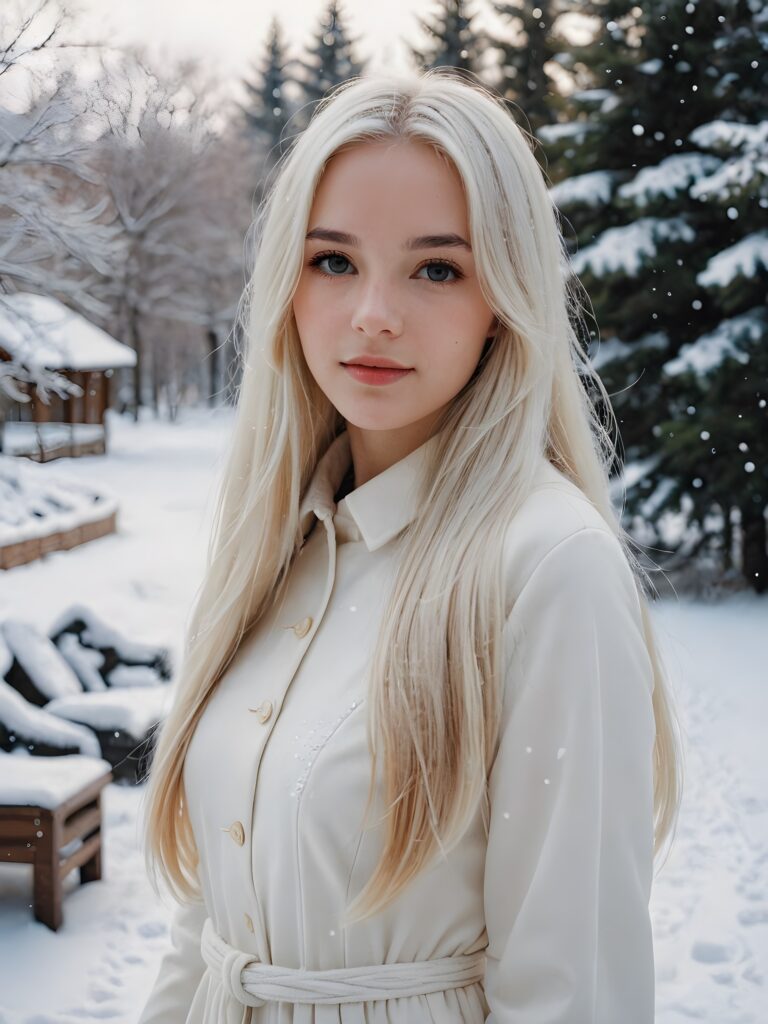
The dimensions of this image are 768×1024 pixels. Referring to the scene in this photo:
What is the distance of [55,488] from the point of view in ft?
8.92

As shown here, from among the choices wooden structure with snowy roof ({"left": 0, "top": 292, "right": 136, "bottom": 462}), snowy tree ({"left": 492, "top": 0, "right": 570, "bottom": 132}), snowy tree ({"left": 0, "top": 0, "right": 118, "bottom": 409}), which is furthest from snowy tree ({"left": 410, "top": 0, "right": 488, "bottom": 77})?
wooden structure with snowy roof ({"left": 0, "top": 292, "right": 136, "bottom": 462})

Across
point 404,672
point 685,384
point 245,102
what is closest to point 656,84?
point 685,384

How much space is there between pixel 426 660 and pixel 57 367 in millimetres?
1888

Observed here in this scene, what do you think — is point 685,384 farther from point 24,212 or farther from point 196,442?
point 24,212

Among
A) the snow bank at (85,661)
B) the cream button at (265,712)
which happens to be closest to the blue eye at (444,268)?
the cream button at (265,712)

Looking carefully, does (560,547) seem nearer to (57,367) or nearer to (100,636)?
(57,367)

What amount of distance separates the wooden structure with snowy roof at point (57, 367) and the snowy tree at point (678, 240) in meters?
3.55

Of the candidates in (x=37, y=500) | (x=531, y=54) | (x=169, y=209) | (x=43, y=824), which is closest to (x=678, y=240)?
(x=531, y=54)

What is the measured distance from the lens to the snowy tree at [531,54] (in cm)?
570

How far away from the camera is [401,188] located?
0.98 metres

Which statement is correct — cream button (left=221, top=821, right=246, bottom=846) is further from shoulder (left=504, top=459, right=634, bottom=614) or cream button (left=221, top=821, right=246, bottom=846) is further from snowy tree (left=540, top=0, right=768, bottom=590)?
snowy tree (left=540, top=0, right=768, bottom=590)

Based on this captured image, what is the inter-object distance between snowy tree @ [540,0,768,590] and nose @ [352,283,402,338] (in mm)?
4631

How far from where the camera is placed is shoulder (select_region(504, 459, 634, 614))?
34.0 inches

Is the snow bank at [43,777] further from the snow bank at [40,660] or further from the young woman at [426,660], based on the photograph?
the young woman at [426,660]
